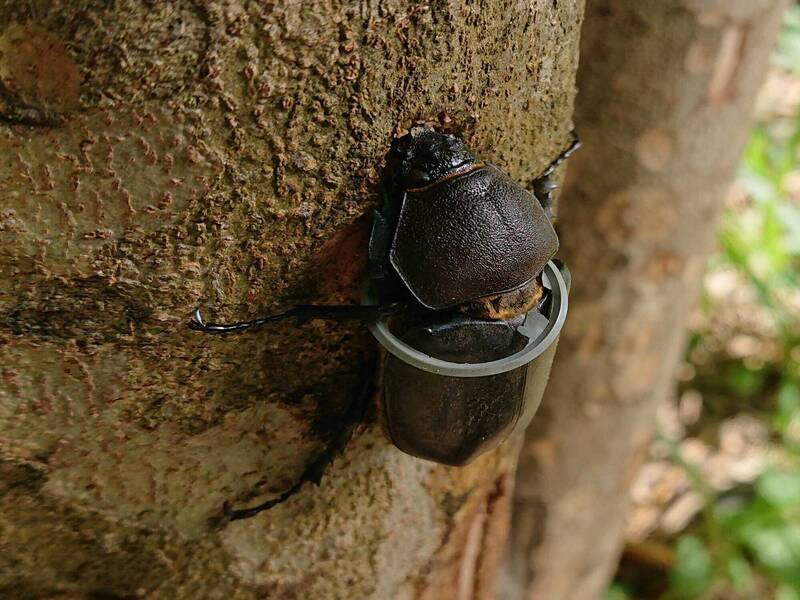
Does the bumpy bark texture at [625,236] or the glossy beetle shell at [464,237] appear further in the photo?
the bumpy bark texture at [625,236]

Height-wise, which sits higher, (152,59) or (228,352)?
(152,59)

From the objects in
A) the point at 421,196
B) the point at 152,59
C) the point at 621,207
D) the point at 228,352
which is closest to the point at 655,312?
the point at 621,207

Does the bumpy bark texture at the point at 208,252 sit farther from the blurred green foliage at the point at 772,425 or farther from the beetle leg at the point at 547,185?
the blurred green foliage at the point at 772,425

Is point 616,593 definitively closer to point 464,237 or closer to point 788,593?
point 788,593

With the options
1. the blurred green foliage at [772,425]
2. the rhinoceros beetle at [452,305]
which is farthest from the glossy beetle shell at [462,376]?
the blurred green foliage at [772,425]

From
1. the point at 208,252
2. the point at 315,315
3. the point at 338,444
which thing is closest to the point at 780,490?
the point at 338,444

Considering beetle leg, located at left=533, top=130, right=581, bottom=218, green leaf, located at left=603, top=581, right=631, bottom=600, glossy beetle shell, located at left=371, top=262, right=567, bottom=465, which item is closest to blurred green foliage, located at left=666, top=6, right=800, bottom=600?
green leaf, located at left=603, top=581, right=631, bottom=600

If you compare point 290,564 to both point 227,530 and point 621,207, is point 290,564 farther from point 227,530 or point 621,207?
point 621,207
